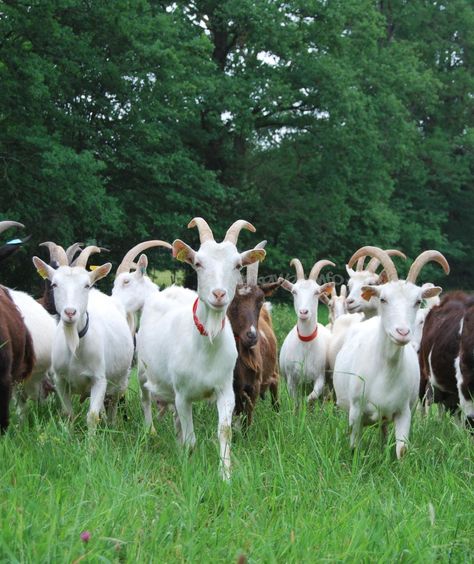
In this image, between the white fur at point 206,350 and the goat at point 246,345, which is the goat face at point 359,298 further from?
the white fur at point 206,350

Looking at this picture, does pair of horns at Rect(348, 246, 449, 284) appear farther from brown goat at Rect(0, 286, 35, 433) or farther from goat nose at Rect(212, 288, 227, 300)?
brown goat at Rect(0, 286, 35, 433)

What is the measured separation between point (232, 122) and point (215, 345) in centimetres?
2032

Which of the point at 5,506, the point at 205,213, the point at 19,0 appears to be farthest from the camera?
the point at 205,213

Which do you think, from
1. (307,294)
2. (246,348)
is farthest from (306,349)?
(246,348)

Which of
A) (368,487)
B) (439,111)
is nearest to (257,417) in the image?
(368,487)

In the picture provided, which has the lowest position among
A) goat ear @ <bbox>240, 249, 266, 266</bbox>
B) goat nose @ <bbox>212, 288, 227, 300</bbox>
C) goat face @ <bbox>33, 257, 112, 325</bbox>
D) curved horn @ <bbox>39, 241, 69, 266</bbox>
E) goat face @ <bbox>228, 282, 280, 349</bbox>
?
goat face @ <bbox>228, 282, 280, 349</bbox>

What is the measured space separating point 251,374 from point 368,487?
2.26 metres

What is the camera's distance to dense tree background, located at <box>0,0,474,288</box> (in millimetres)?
20359

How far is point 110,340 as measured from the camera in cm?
809

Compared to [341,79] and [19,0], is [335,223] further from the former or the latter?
[19,0]

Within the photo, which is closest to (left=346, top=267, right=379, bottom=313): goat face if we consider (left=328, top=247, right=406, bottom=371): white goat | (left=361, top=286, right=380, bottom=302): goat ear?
(left=328, top=247, right=406, bottom=371): white goat

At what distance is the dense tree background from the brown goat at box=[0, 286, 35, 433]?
11.8 meters

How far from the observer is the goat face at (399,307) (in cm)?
631

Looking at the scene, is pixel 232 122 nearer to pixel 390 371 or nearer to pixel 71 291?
pixel 71 291
